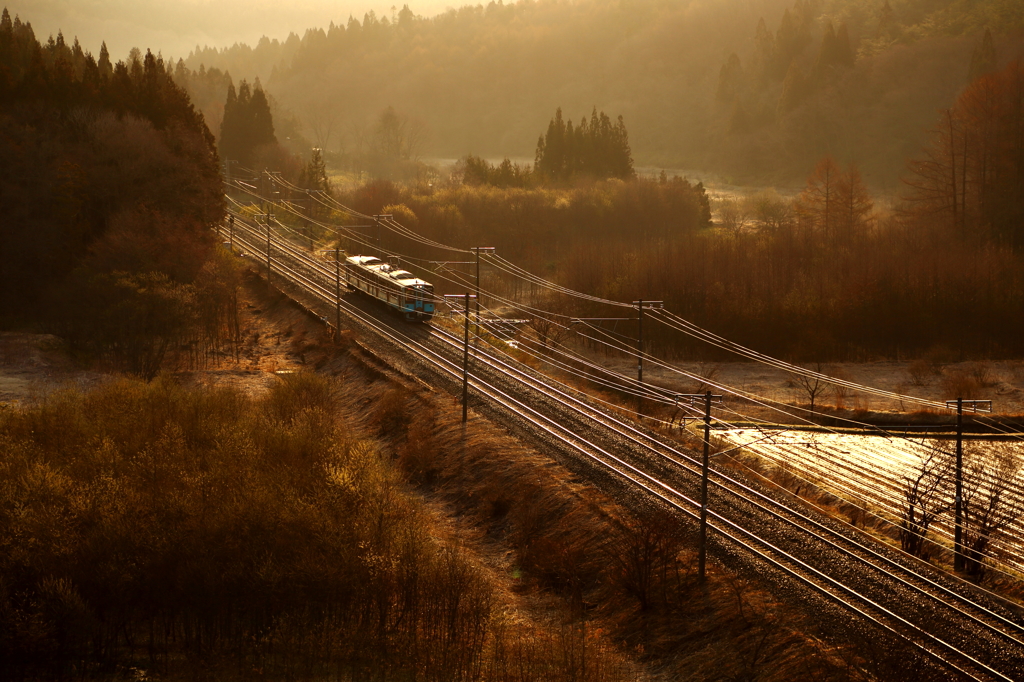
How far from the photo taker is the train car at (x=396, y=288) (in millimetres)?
53188

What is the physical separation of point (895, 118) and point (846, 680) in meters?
144

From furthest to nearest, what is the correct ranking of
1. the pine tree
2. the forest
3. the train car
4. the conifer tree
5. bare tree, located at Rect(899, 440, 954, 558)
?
1. the forest
2. the pine tree
3. the conifer tree
4. the train car
5. bare tree, located at Rect(899, 440, 954, 558)

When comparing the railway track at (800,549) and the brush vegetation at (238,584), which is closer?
the railway track at (800,549)

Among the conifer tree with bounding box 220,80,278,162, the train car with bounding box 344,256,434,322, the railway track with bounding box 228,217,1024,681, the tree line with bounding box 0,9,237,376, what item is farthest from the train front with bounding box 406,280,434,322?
the conifer tree with bounding box 220,80,278,162

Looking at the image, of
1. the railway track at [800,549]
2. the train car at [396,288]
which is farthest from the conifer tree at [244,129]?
the railway track at [800,549]

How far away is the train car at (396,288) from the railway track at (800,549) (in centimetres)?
1158

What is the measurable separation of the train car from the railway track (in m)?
11.6

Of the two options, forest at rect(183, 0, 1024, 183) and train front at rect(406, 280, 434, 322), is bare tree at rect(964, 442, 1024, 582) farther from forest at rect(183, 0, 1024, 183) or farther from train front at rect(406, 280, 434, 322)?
forest at rect(183, 0, 1024, 183)

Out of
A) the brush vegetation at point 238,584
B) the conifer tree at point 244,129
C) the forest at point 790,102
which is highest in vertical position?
the forest at point 790,102

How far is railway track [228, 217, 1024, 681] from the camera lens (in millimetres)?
18266

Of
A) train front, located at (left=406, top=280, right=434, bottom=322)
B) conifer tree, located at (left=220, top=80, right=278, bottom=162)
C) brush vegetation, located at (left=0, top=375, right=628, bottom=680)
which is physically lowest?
brush vegetation, located at (left=0, top=375, right=628, bottom=680)

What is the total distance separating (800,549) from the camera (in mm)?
23156

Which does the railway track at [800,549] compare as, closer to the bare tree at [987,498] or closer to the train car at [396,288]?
the bare tree at [987,498]

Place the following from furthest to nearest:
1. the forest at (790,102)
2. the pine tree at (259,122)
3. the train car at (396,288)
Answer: the forest at (790,102) < the pine tree at (259,122) < the train car at (396,288)
